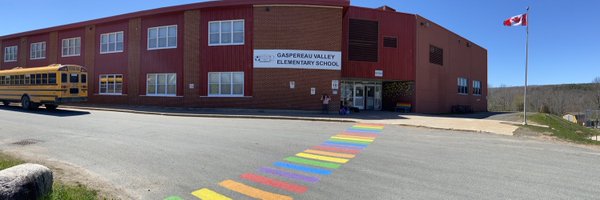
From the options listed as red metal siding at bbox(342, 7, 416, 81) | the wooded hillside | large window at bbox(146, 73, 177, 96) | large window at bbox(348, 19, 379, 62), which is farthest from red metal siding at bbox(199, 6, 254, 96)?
the wooded hillside

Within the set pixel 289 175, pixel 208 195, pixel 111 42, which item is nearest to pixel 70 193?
pixel 208 195

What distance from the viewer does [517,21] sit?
16734 millimetres

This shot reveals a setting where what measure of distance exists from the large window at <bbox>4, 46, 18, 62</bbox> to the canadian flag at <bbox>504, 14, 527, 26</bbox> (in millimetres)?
41872

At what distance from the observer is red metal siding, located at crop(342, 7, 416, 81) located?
23.2m

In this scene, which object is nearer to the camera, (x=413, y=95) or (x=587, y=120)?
(x=413, y=95)

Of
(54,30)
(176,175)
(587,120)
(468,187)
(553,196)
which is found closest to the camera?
(553,196)

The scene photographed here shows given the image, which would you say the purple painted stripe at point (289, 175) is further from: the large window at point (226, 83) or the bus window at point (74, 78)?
the bus window at point (74, 78)

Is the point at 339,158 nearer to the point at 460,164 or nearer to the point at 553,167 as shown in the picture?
the point at 460,164

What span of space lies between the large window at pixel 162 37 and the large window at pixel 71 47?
27.9 ft

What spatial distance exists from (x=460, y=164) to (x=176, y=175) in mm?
5806

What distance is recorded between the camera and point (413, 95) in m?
24.5

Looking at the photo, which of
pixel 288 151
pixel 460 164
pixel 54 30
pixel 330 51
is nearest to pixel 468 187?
pixel 460 164

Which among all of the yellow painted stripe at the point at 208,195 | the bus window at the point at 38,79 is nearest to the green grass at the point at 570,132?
the yellow painted stripe at the point at 208,195

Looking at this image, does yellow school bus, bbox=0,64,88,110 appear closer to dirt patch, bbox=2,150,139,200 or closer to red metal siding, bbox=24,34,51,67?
red metal siding, bbox=24,34,51,67
